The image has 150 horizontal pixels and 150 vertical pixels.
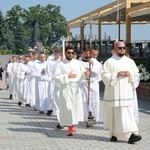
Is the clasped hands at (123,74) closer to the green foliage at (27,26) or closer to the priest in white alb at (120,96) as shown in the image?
the priest in white alb at (120,96)

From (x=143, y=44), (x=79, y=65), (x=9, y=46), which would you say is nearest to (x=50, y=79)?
(x=79, y=65)

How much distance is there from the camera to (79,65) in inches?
436

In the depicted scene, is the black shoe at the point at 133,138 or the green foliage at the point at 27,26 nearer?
the black shoe at the point at 133,138

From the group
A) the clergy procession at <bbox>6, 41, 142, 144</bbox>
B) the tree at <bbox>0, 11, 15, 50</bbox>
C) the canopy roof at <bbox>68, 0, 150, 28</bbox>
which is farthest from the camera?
the tree at <bbox>0, 11, 15, 50</bbox>

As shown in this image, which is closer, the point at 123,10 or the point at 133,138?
the point at 133,138

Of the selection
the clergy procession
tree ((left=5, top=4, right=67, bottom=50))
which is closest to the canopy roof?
the clergy procession

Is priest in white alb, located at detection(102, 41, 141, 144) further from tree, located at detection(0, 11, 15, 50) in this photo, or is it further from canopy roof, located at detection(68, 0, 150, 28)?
tree, located at detection(0, 11, 15, 50)

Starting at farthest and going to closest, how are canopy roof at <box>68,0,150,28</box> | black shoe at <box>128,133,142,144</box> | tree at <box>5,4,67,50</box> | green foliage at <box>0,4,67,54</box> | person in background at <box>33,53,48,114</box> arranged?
tree at <box>5,4,67,50</box> < green foliage at <box>0,4,67,54</box> < canopy roof at <box>68,0,150,28</box> < person in background at <box>33,53,48,114</box> < black shoe at <box>128,133,142,144</box>

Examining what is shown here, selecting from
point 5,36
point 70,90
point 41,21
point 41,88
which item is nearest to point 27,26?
point 41,21

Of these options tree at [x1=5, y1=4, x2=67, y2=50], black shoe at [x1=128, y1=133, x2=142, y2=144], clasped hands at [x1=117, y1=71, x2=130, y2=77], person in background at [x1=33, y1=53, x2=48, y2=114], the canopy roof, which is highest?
tree at [x1=5, y1=4, x2=67, y2=50]

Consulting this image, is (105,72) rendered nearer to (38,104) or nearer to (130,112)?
(130,112)

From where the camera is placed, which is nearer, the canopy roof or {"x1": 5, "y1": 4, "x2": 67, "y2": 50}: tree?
the canopy roof

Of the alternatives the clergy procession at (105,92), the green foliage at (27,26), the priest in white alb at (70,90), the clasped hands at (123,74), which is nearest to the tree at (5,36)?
the green foliage at (27,26)

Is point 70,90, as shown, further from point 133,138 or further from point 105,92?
point 133,138
